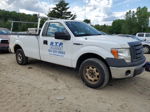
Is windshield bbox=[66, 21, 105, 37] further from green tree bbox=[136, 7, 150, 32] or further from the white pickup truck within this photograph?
green tree bbox=[136, 7, 150, 32]

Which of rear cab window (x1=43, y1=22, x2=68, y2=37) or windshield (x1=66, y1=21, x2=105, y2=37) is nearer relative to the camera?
windshield (x1=66, y1=21, x2=105, y2=37)

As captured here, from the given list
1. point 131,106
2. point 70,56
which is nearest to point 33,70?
point 70,56

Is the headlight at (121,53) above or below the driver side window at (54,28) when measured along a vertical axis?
below

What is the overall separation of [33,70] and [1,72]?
3.65ft

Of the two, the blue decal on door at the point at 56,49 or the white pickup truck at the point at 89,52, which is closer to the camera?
the white pickup truck at the point at 89,52

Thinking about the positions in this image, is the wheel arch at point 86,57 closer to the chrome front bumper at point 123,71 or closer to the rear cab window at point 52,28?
the chrome front bumper at point 123,71

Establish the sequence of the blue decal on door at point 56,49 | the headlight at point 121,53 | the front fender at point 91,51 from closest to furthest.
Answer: the headlight at point 121,53 → the front fender at point 91,51 → the blue decal on door at point 56,49

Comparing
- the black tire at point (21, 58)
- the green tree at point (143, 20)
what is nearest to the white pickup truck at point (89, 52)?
the black tire at point (21, 58)

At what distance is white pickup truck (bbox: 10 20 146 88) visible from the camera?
4156 mm

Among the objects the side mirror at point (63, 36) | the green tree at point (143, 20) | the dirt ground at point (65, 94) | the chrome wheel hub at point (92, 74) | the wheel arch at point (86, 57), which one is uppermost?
the green tree at point (143, 20)

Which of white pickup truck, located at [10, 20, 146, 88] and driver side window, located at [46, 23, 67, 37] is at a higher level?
driver side window, located at [46, 23, 67, 37]

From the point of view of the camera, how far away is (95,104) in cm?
373

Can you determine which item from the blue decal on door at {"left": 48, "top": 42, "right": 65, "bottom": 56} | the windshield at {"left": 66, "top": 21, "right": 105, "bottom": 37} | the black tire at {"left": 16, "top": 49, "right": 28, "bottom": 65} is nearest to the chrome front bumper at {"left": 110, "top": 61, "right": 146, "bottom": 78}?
the windshield at {"left": 66, "top": 21, "right": 105, "bottom": 37}

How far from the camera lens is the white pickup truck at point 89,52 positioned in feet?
13.6
